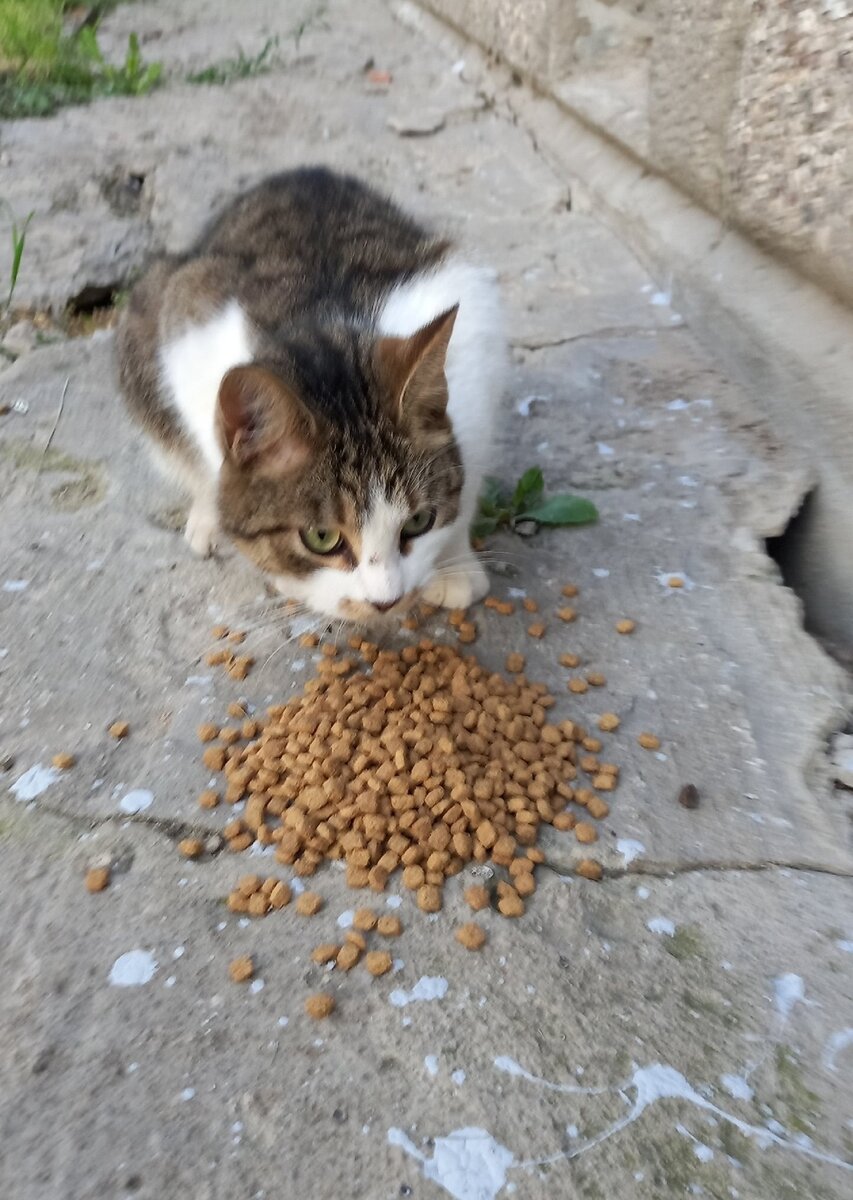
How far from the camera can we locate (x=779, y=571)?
80.2 inches

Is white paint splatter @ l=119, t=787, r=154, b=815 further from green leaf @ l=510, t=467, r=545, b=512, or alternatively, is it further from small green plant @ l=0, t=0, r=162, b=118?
small green plant @ l=0, t=0, r=162, b=118

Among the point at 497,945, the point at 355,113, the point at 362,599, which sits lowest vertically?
the point at 497,945

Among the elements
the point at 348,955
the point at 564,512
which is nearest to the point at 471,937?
the point at 348,955

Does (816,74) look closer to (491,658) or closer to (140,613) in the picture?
(491,658)

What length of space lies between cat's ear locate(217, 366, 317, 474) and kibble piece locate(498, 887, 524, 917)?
0.82 metres

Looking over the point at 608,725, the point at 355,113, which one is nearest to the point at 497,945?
the point at 608,725

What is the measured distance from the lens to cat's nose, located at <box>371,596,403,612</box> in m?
1.60

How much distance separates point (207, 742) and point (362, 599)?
1.44ft

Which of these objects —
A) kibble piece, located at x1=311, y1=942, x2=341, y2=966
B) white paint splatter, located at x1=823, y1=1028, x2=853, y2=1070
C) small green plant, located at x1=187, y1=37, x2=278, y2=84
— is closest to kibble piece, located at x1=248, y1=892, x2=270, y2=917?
kibble piece, located at x1=311, y1=942, x2=341, y2=966

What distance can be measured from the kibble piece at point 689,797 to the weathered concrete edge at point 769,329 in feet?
2.23

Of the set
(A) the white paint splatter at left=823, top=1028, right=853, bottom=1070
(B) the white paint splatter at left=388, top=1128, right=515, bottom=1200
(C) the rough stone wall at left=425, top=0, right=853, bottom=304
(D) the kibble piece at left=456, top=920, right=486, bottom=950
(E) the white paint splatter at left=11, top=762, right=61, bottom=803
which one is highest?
(C) the rough stone wall at left=425, top=0, right=853, bottom=304

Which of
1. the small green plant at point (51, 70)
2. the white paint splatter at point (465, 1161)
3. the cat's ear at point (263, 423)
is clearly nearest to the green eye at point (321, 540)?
the cat's ear at point (263, 423)

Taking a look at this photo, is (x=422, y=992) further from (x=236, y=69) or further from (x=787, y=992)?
(x=236, y=69)

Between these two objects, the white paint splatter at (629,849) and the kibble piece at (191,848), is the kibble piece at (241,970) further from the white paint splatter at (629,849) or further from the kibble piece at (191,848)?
the white paint splatter at (629,849)
